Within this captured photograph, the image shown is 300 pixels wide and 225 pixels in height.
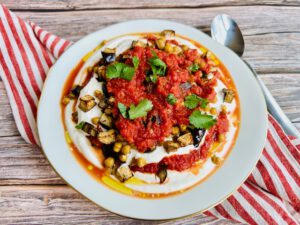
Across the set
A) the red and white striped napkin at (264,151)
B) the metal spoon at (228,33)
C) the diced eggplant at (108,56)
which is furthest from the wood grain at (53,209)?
the metal spoon at (228,33)

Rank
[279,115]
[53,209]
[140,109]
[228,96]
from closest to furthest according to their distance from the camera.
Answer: [140,109], [53,209], [228,96], [279,115]

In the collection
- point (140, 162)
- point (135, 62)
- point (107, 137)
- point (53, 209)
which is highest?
point (135, 62)

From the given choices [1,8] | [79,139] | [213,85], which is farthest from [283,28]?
[1,8]

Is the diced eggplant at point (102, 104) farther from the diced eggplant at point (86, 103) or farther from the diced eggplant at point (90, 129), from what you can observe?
the diced eggplant at point (90, 129)

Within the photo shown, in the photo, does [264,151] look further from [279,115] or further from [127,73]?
[127,73]

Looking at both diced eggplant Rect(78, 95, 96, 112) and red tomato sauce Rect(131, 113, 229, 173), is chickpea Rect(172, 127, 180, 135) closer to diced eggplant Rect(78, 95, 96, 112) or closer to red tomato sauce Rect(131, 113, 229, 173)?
red tomato sauce Rect(131, 113, 229, 173)

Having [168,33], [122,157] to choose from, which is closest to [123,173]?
[122,157]

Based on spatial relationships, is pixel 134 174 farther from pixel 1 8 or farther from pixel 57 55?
pixel 1 8

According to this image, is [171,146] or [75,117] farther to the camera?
[75,117]
